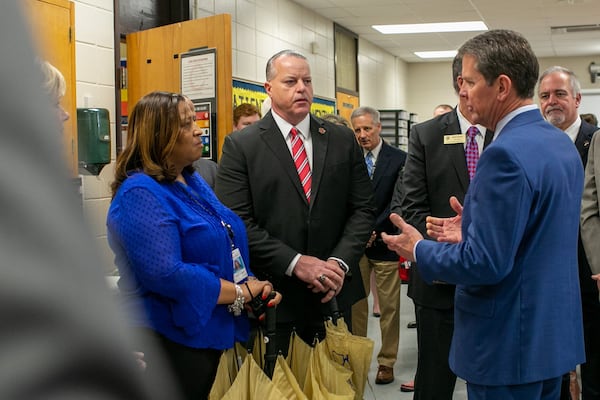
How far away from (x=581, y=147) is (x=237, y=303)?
1997 millimetres

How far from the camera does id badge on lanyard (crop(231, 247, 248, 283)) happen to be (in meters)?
2.17

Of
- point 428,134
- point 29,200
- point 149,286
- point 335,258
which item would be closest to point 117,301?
point 29,200

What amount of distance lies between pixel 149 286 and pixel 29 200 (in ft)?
5.93

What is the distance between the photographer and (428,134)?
8.62 feet

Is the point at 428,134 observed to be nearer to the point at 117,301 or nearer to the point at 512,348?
the point at 512,348

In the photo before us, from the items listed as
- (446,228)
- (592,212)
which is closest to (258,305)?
(446,228)

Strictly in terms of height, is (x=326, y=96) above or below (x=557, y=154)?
above

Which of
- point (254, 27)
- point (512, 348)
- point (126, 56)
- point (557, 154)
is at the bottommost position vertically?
point (512, 348)

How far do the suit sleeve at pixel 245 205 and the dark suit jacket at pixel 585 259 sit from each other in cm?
151

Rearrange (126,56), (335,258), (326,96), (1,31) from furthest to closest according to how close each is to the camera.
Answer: (326,96)
(126,56)
(335,258)
(1,31)

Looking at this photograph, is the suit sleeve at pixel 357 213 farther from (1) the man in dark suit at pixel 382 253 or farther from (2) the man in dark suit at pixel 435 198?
(1) the man in dark suit at pixel 382 253

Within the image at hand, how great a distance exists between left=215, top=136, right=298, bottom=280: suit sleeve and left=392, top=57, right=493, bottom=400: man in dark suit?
1.97 feet

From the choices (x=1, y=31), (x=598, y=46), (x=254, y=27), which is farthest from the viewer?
(x=598, y=46)

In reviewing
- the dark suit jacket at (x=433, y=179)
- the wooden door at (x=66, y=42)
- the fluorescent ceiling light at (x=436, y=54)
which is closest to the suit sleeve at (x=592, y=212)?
the dark suit jacket at (x=433, y=179)
